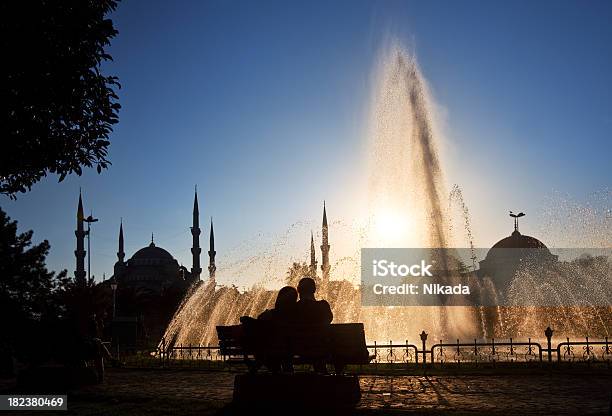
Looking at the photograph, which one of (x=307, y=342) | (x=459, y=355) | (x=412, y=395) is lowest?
(x=412, y=395)

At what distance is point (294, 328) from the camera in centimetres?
838

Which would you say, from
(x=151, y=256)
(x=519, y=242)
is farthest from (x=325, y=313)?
(x=151, y=256)

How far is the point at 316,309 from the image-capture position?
8.73 m

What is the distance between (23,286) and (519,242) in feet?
260

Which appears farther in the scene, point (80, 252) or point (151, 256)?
point (151, 256)

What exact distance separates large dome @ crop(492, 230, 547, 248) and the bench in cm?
7579

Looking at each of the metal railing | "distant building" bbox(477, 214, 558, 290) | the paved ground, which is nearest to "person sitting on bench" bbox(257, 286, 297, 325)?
the paved ground

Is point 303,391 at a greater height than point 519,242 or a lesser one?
lesser

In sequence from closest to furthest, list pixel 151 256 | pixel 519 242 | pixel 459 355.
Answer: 1. pixel 459 355
2. pixel 519 242
3. pixel 151 256

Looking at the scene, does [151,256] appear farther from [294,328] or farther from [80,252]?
[294,328]

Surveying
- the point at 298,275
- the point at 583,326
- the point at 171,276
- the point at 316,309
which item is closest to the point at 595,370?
the point at 316,309

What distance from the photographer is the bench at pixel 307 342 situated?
8281 mm

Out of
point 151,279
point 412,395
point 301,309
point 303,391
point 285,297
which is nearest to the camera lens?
point 303,391

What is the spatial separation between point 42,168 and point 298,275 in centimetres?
3323
